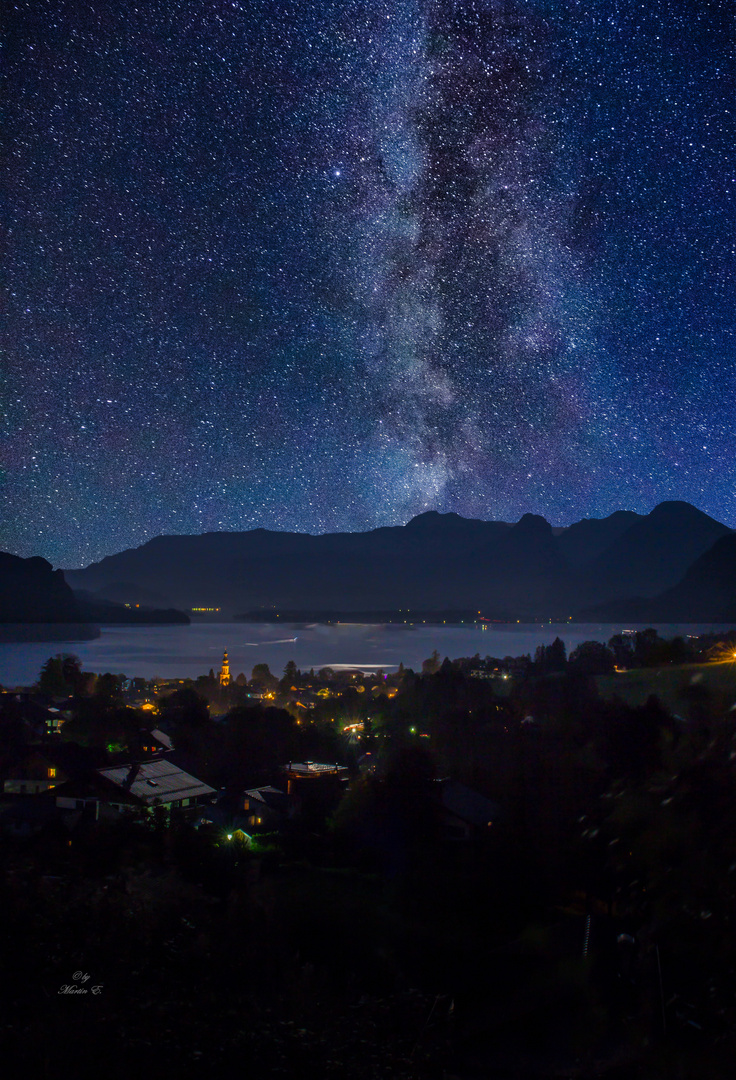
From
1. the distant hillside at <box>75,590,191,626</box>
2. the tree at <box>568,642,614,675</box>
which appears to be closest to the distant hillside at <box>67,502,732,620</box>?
the distant hillside at <box>75,590,191,626</box>

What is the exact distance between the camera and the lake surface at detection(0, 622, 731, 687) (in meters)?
53.2

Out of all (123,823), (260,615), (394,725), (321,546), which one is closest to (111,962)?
(123,823)

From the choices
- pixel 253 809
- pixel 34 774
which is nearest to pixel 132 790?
pixel 253 809

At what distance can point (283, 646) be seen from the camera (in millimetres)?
77062

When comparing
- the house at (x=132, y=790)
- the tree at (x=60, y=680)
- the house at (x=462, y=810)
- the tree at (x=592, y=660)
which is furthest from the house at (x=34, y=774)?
the tree at (x=60, y=680)

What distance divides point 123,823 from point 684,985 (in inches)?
321

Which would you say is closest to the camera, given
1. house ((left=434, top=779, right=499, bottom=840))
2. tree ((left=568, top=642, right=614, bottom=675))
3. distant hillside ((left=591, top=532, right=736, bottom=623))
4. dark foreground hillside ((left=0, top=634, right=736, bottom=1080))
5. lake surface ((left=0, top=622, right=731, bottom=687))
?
dark foreground hillside ((left=0, top=634, right=736, bottom=1080))

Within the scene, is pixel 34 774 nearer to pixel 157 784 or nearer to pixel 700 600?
pixel 157 784

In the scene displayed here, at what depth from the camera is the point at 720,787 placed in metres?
2.73

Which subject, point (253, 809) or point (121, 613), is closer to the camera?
point (253, 809)

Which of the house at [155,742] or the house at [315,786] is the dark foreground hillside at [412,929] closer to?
the house at [315,786]

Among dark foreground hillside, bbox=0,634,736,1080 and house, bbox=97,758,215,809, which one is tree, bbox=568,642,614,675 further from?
house, bbox=97,758,215,809

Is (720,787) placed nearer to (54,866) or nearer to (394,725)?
(54,866)

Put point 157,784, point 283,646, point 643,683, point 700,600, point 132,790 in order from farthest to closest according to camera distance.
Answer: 1. point 283,646
2. point 700,600
3. point 643,683
4. point 157,784
5. point 132,790
